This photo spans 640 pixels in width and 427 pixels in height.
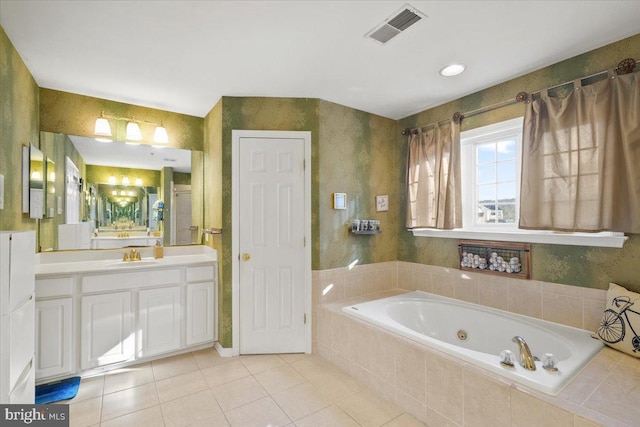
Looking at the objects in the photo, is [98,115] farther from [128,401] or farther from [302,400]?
[302,400]

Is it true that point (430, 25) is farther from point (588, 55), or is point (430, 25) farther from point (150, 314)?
point (150, 314)

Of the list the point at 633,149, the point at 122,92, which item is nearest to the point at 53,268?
the point at 122,92

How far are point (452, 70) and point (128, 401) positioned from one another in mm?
3336

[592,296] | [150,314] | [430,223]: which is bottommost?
[150,314]

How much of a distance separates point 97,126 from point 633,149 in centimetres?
398

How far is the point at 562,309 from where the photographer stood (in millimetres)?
2227

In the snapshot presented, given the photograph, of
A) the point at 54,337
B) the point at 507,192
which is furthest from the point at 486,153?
the point at 54,337

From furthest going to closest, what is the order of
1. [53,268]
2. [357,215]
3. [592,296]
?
1. [357,215]
2. [53,268]
3. [592,296]

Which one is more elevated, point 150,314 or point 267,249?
point 267,249

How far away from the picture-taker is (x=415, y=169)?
322 centimetres

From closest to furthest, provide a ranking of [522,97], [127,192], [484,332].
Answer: [522,97]
[484,332]
[127,192]

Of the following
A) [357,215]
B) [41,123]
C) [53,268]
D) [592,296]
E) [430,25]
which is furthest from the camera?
[357,215]

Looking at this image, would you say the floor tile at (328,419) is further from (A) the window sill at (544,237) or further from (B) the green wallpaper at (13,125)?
(B) the green wallpaper at (13,125)

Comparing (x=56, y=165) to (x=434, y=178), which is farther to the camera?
(x=434, y=178)
